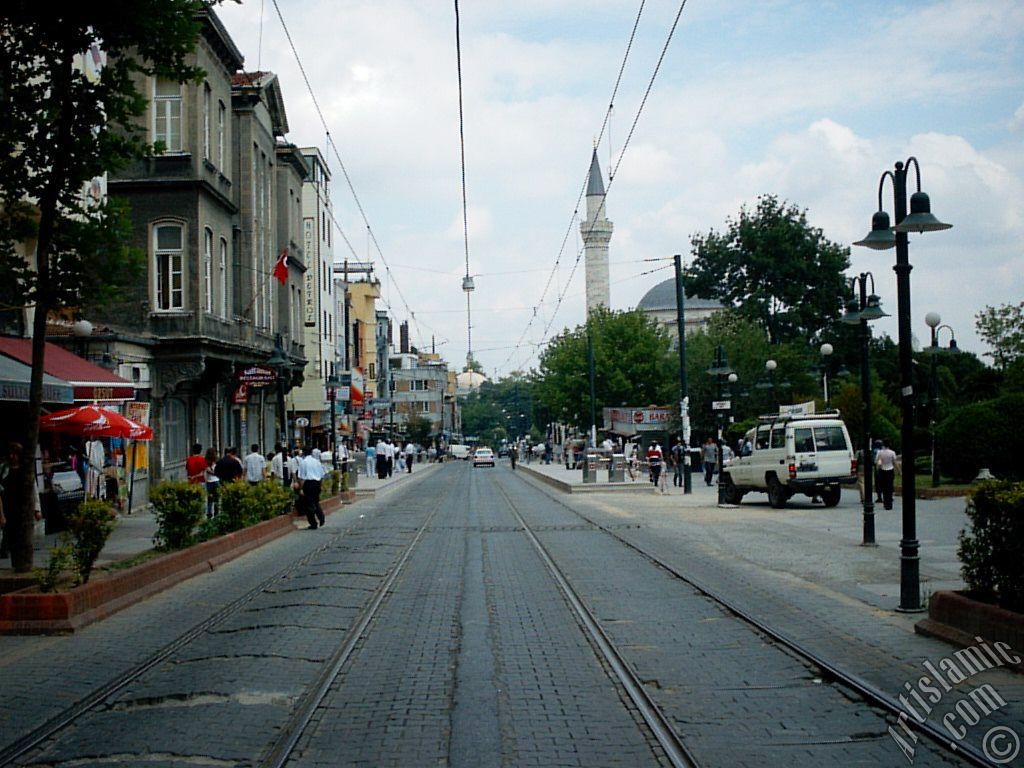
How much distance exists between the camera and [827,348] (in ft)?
136

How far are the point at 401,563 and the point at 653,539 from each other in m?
5.90

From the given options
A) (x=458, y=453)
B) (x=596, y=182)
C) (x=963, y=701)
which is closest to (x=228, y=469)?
(x=963, y=701)

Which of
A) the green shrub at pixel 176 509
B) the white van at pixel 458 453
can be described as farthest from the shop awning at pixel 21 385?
the white van at pixel 458 453

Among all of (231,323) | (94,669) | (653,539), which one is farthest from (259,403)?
(94,669)

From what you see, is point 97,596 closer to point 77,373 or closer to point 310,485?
point 77,373

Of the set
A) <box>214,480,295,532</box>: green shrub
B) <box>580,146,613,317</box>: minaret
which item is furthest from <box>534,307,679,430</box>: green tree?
<box>214,480,295,532</box>: green shrub

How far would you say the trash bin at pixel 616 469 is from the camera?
46.1 metres

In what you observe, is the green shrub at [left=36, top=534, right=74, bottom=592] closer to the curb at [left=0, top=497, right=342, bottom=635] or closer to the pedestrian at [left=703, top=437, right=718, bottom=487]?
the curb at [left=0, top=497, right=342, bottom=635]

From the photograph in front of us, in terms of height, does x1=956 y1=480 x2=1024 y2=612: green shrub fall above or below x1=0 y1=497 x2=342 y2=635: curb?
above

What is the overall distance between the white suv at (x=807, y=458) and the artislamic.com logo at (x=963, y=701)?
2032 cm

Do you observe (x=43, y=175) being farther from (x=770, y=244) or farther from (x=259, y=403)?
(x=770, y=244)

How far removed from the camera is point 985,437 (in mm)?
30062

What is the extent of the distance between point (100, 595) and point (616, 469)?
35.0m

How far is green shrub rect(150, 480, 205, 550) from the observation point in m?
16.4
